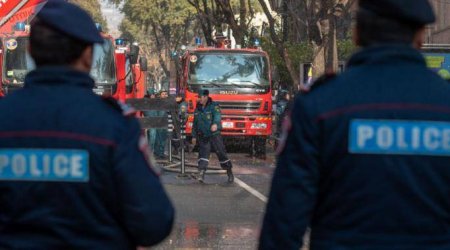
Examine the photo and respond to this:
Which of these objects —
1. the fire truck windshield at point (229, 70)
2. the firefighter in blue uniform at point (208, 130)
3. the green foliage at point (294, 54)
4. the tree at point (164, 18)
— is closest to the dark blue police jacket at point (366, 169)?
the firefighter in blue uniform at point (208, 130)

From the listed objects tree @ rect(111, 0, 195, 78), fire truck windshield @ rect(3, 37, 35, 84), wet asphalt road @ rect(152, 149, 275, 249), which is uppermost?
tree @ rect(111, 0, 195, 78)

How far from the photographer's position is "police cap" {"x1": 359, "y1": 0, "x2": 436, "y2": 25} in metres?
3.60

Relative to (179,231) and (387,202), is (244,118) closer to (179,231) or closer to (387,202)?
(179,231)

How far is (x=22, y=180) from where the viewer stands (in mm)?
3650

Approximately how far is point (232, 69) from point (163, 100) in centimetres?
744

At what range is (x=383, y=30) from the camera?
364 centimetres

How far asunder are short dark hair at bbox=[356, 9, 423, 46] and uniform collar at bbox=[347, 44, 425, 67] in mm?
20

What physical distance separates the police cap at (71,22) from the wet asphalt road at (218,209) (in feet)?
24.8

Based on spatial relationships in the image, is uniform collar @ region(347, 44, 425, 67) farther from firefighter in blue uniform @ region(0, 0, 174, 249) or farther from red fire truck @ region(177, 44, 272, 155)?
red fire truck @ region(177, 44, 272, 155)

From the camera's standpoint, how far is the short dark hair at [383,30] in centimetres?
364

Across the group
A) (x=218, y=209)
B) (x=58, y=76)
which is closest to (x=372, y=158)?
(x=58, y=76)

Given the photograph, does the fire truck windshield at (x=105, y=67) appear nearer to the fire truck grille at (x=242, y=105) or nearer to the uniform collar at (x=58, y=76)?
the fire truck grille at (x=242, y=105)

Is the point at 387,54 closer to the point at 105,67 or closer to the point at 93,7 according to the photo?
the point at 105,67

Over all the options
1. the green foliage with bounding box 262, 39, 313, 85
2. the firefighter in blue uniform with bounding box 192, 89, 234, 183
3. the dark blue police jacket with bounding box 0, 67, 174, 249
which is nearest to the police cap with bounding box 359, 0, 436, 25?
the dark blue police jacket with bounding box 0, 67, 174, 249
